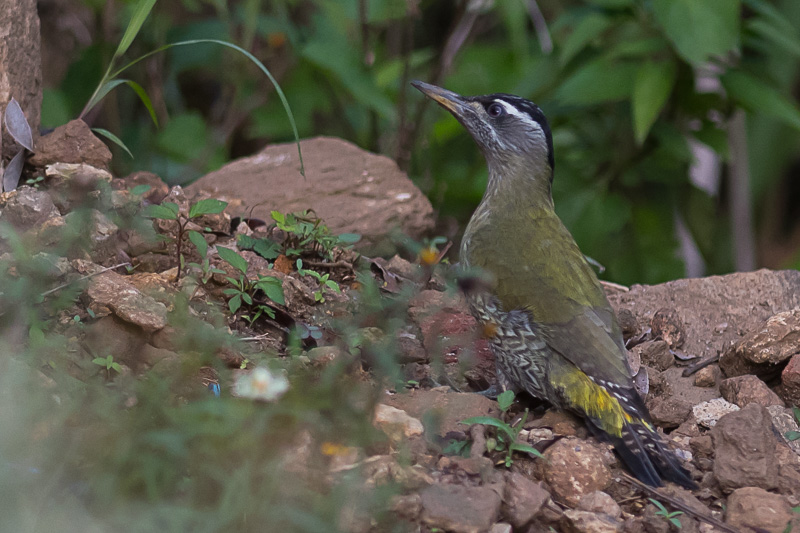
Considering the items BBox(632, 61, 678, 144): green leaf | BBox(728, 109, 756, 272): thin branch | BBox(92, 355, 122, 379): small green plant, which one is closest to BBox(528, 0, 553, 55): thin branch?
BBox(632, 61, 678, 144): green leaf

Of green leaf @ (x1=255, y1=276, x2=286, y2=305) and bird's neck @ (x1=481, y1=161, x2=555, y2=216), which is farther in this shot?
bird's neck @ (x1=481, y1=161, x2=555, y2=216)

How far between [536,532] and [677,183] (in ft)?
10.8

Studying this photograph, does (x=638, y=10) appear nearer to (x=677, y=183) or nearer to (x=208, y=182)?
(x=677, y=183)

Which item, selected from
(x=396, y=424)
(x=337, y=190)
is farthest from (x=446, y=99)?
A: (x=396, y=424)

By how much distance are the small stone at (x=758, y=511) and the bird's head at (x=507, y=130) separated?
5.60 ft

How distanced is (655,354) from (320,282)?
134cm

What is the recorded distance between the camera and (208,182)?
4.37 metres

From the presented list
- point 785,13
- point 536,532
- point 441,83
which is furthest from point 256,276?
point 785,13

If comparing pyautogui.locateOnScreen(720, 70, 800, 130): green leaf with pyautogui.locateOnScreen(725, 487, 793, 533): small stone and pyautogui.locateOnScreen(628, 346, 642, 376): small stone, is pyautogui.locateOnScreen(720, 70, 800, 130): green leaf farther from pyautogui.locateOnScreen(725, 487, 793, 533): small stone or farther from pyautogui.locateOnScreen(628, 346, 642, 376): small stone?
pyautogui.locateOnScreen(725, 487, 793, 533): small stone

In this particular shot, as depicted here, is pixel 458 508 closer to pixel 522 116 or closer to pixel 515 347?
pixel 515 347

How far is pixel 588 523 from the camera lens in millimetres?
2469

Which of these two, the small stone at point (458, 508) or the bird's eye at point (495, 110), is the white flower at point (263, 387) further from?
the bird's eye at point (495, 110)

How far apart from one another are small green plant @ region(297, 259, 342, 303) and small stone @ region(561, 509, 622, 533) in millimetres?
1299

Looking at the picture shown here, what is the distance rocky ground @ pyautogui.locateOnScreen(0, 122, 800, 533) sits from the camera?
2545 mm
